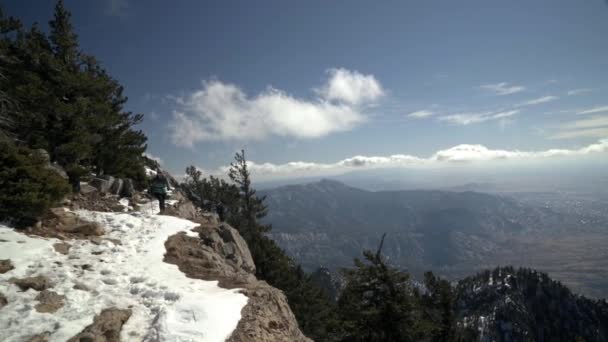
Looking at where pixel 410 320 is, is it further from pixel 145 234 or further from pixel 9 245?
pixel 9 245

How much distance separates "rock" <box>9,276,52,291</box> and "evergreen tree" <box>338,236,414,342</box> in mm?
15983

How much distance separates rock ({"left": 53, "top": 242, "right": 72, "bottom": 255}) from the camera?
32.6 ft

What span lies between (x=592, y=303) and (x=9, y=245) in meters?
164

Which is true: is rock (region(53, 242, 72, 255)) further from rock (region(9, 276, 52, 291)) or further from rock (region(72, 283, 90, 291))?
rock (region(72, 283, 90, 291))

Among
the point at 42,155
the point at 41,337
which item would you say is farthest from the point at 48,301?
the point at 42,155

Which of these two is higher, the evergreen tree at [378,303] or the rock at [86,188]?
the rock at [86,188]

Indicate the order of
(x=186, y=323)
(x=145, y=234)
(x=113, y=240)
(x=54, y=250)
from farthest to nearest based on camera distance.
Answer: (x=145, y=234) < (x=113, y=240) < (x=54, y=250) < (x=186, y=323)

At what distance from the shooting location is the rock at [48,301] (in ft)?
22.8

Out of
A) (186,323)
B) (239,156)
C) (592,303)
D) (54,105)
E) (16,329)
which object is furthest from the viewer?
(592,303)

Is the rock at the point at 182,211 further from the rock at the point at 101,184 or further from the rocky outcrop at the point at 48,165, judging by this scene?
the rocky outcrop at the point at 48,165

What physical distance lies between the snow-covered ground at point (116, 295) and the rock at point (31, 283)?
0.55ft

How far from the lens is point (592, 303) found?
350ft

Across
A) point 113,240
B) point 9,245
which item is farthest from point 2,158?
point 113,240

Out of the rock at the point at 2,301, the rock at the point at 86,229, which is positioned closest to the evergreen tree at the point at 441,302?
the rock at the point at 86,229
